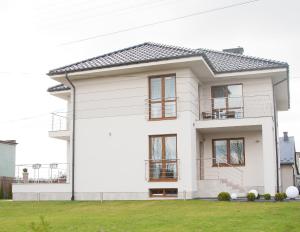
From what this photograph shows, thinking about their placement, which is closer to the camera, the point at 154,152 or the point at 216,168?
the point at 154,152

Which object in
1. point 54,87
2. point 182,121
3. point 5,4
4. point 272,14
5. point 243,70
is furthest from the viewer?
point 54,87

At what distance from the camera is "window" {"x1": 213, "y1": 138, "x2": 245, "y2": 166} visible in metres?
20.9

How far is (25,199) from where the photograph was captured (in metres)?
21.4

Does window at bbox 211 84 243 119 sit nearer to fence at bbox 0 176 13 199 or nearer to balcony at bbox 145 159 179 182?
balcony at bbox 145 159 179 182

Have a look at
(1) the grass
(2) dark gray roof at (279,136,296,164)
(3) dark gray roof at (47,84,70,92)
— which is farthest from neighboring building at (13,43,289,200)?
(2) dark gray roof at (279,136,296,164)

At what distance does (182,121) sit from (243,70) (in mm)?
3692

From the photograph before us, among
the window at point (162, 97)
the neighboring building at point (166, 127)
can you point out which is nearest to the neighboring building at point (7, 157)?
the neighboring building at point (166, 127)

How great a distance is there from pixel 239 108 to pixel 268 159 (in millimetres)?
3176

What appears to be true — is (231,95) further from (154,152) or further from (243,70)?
(154,152)

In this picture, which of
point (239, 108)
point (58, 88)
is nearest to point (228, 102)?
point (239, 108)

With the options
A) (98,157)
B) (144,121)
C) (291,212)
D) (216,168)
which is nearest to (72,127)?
(98,157)

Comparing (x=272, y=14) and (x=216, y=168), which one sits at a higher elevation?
(x=272, y=14)

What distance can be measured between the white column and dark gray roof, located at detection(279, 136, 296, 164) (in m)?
14.9

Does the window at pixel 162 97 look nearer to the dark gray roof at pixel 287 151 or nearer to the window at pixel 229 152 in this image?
the window at pixel 229 152
